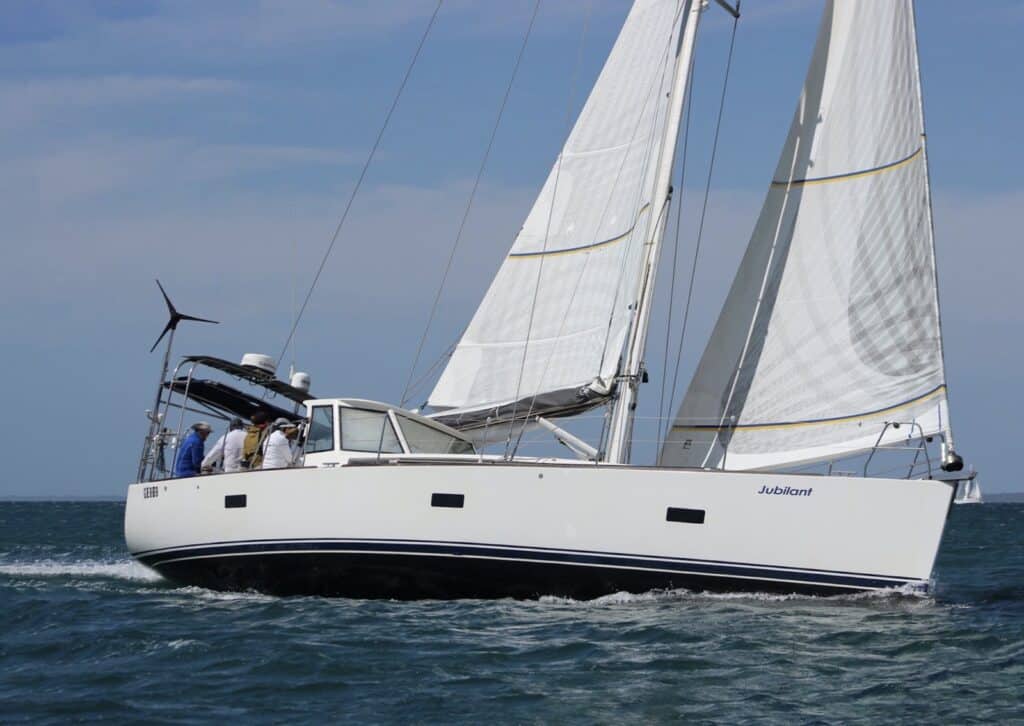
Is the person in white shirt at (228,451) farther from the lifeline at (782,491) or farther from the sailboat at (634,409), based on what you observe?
the lifeline at (782,491)

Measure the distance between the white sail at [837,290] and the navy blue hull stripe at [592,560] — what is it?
160 centimetres

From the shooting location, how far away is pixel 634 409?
14.5 m

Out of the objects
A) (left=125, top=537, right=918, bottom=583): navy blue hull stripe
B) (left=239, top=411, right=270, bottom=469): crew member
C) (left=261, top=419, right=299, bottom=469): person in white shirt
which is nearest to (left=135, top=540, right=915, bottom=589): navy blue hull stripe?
(left=125, top=537, right=918, bottom=583): navy blue hull stripe

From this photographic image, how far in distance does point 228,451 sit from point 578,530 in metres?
4.73

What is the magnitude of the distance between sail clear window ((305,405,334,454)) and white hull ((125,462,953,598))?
2.97ft

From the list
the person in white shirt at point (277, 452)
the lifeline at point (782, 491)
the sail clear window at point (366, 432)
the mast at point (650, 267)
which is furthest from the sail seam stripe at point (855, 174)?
the person in white shirt at point (277, 452)

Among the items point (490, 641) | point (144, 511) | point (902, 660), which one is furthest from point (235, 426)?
point (902, 660)

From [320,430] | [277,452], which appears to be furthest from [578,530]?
[277,452]

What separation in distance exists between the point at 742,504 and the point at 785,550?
0.58m

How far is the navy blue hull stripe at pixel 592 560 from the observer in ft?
40.9

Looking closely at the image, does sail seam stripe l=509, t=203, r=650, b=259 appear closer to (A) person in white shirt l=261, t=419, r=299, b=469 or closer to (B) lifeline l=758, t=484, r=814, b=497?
(A) person in white shirt l=261, t=419, r=299, b=469

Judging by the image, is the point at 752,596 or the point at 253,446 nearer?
the point at 752,596

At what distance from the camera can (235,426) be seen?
627 inches

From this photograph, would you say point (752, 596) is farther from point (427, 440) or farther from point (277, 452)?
point (277, 452)
